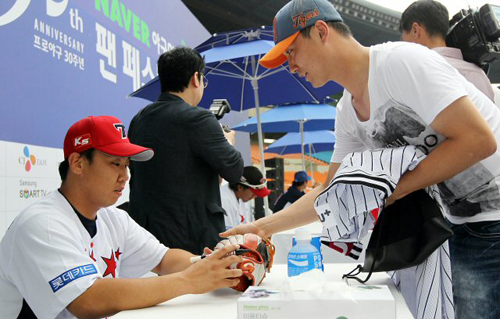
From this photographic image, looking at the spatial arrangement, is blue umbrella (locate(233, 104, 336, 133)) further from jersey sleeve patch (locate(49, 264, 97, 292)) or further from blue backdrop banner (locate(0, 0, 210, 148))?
jersey sleeve patch (locate(49, 264, 97, 292))

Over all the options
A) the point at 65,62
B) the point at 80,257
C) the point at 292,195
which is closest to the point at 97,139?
the point at 80,257

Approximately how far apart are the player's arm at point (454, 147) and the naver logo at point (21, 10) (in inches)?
80.5

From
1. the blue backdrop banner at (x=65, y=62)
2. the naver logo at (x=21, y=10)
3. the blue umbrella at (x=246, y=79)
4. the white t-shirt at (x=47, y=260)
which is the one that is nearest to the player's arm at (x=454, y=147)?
the white t-shirt at (x=47, y=260)

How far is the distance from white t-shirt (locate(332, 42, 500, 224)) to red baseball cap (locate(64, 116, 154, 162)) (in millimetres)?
723

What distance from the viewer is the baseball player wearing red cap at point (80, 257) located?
3.66 feet

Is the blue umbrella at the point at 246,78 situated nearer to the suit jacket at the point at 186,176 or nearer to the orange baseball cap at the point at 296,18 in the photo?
the suit jacket at the point at 186,176

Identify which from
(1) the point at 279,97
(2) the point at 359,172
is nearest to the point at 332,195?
(2) the point at 359,172

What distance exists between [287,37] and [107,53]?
2.41 m

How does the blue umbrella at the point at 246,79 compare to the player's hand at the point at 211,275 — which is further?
the blue umbrella at the point at 246,79

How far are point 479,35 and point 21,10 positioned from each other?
6.85ft

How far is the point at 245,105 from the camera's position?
5.12m

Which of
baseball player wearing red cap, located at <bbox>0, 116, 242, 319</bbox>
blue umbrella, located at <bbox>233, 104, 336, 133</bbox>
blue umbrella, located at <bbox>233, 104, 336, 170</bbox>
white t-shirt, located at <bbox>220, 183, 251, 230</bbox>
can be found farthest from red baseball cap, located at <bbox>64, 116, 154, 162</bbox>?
blue umbrella, located at <bbox>233, 104, 336, 133</bbox>

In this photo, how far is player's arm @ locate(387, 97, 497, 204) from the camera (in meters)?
1.02

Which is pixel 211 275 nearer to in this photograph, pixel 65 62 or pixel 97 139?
pixel 97 139
